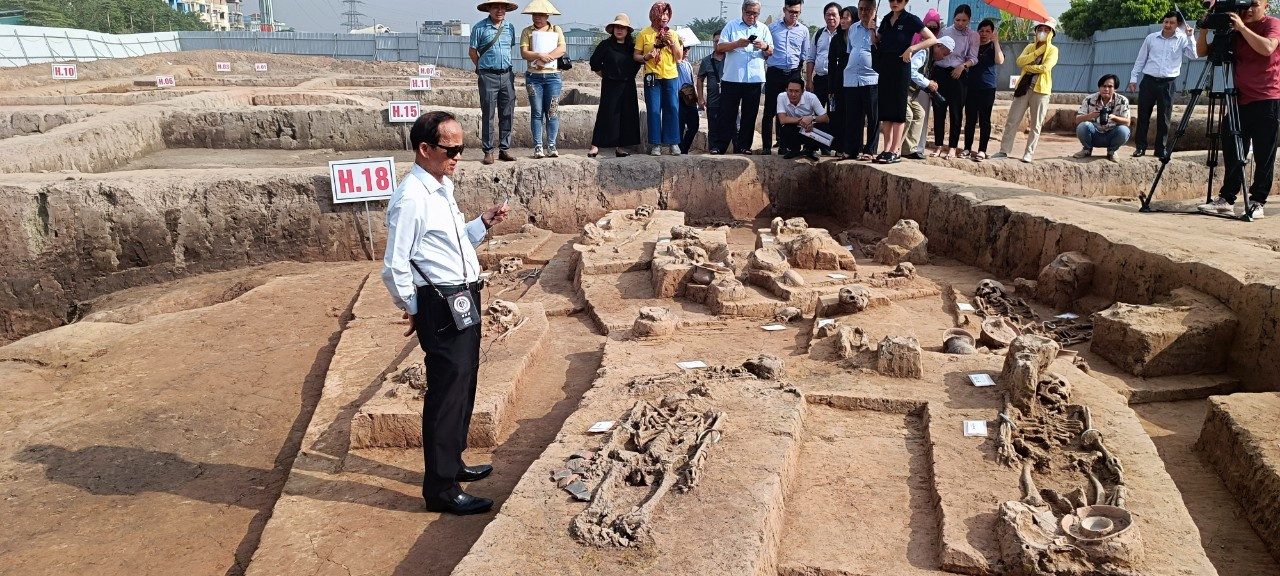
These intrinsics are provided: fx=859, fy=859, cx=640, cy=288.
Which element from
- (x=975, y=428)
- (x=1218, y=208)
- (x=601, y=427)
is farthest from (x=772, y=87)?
(x=601, y=427)

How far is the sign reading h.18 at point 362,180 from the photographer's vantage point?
810cm

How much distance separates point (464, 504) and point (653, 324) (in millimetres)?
2000

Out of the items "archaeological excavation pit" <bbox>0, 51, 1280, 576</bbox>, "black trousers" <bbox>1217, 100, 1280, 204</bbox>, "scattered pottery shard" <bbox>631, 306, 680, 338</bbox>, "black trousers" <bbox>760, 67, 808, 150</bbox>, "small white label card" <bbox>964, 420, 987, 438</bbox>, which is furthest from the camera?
"black trousers" <bbox>760, 67, 808, 150</bbox>

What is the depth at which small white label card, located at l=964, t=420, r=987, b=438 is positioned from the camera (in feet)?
12.0

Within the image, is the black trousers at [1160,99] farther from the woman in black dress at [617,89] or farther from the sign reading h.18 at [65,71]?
the sign reading h.18 at [65,71]

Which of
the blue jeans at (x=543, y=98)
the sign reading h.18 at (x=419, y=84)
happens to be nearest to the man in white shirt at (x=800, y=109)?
the blue jeans at (x=543, y=98)

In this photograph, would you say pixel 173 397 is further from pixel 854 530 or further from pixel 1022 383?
pixel 1022 383

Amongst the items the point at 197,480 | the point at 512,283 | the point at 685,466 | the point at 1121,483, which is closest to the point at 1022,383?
the point at 1121,483

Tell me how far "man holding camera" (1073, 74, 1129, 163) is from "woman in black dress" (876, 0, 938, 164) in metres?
2.80

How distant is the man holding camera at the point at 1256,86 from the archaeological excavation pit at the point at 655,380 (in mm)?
505

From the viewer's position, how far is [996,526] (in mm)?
2977

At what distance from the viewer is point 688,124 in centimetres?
1050

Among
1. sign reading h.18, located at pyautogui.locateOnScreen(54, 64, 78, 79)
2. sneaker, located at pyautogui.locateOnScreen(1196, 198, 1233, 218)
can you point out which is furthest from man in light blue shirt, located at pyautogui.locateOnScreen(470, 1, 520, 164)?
sign reading h.18, located at pyautogui.locateOnScreen(54, 64, 78, 79)

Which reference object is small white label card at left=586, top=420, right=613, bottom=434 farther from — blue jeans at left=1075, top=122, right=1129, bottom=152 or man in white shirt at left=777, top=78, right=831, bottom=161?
blue jeans at left=1075, top=122, right=1129, bottom=152
